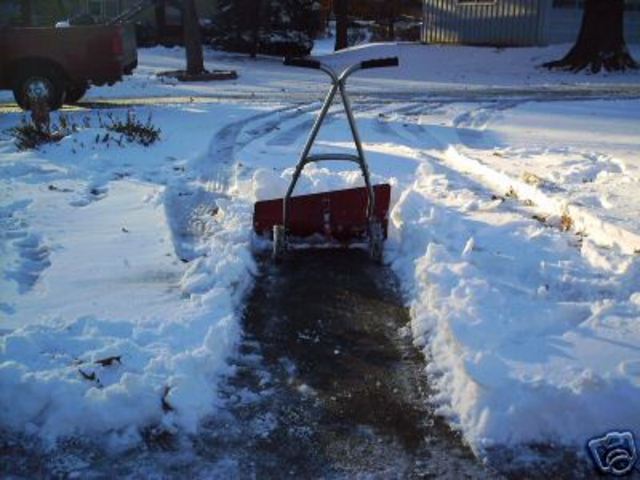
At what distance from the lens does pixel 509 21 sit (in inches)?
990

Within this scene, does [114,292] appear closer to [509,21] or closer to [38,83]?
[38,83]

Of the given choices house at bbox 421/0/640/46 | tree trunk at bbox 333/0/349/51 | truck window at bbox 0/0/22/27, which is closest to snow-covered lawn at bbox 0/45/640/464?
truck window at bbox 0/0/22/27

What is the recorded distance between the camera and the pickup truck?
13.1 meters

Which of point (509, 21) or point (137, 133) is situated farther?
point (509, 21)

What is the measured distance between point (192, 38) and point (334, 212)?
51.1 ft

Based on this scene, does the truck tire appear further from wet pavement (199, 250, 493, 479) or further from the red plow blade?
wet pavement (199, 250, 493, 479)

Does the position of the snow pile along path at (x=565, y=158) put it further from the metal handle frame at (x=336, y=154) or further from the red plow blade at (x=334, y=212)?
the metal handle frame at (x=336, y=154)

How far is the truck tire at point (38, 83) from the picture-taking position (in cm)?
1314

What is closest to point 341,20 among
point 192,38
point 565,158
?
point 192,38

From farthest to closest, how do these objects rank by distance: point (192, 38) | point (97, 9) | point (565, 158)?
point (97, 9), point (192, 38), point (565, 158)

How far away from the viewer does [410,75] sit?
21.9 meters

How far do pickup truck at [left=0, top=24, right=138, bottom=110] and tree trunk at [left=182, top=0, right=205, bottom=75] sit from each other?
6.81m

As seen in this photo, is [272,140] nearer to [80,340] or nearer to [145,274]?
[145,274]

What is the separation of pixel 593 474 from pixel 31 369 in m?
2.56
